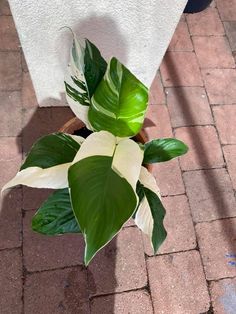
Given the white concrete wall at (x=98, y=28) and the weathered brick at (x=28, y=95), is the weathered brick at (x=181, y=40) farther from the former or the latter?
the weathered brick at (x=28, y=95)

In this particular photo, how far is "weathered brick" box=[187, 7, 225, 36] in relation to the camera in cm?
208

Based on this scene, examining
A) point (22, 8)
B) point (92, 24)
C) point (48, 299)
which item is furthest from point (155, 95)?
point (48, 299)

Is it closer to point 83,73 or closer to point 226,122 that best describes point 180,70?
point 226,122

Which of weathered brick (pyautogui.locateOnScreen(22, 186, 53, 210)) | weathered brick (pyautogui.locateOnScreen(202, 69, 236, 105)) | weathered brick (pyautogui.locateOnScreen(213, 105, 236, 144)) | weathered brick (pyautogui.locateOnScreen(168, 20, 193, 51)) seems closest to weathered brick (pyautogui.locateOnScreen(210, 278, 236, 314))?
weathered brick (pyautogui.locateOnScreen(213, 105, 236, 144))

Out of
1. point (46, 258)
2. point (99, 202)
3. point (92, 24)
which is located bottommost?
point (46, 258)

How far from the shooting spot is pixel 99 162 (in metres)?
0.91

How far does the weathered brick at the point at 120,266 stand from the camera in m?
1.42

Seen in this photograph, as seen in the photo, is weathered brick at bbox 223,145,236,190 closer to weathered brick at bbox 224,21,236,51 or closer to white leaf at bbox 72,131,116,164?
weathered brick at bbox 224,21,236,51

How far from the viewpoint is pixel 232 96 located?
Result: 191 cm

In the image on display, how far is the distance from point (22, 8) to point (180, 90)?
97cm

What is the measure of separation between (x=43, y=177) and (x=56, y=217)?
0.15 meters

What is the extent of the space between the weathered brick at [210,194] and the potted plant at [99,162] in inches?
24.2

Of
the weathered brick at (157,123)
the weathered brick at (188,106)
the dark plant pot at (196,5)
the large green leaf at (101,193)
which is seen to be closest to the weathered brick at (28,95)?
the weathered brick at (157,123)

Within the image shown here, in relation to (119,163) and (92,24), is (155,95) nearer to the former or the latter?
(92,24)
